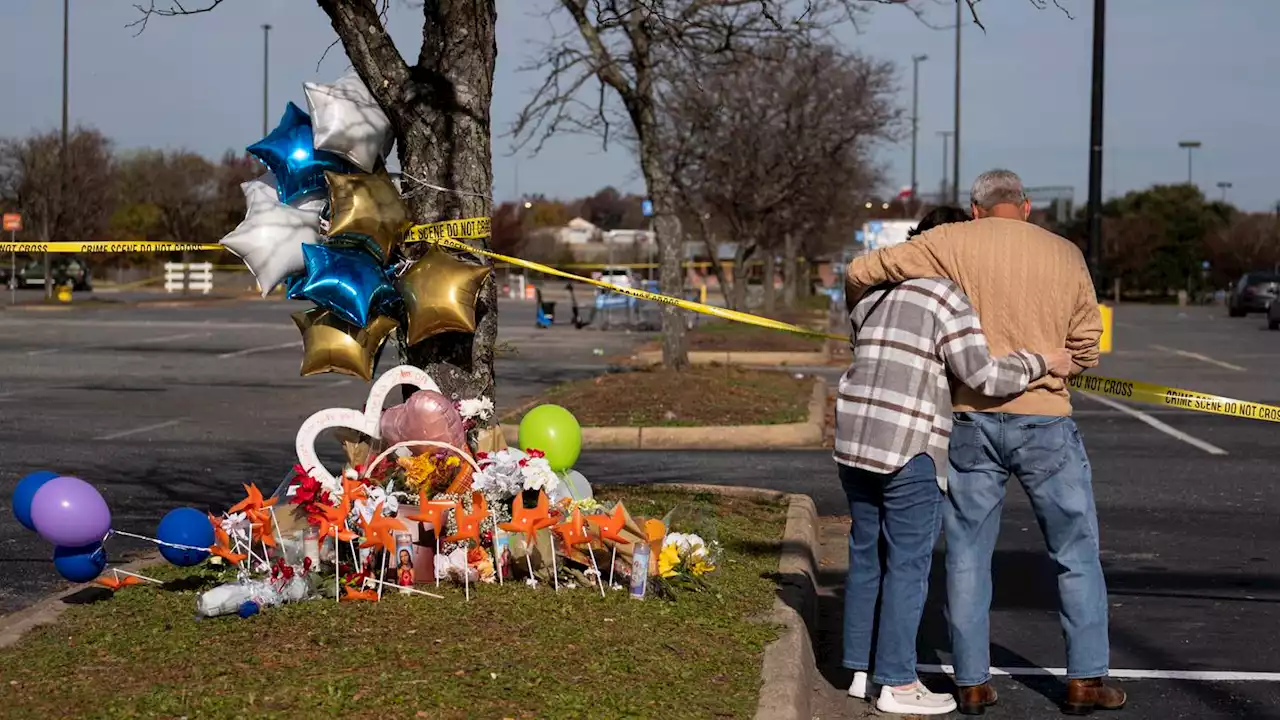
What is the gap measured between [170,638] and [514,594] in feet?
4.31

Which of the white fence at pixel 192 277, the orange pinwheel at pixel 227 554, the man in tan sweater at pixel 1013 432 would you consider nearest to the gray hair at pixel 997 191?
the man in tan sweater at pixel 1013 432

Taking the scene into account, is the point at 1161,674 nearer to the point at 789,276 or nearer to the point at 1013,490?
the point at 1013,490

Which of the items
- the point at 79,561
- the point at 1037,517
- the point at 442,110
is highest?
the point at 442,110

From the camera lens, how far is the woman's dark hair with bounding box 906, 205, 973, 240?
5.81m

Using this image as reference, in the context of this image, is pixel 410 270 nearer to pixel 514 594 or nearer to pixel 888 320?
pixel 514 594

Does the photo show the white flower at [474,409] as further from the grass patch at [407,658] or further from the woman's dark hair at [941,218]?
the woman's dark hair at [941,218]

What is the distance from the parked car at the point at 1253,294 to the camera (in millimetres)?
50875

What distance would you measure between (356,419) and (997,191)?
2.84m

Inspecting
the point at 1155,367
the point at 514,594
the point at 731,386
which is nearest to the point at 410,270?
the point at 514,594

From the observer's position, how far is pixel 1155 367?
2598 centimetres

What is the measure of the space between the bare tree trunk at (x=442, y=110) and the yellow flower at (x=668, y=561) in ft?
4.78

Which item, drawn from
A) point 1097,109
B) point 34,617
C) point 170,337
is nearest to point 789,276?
point 170,337

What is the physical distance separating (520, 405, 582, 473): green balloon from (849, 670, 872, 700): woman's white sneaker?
195cm

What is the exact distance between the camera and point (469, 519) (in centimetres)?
607
